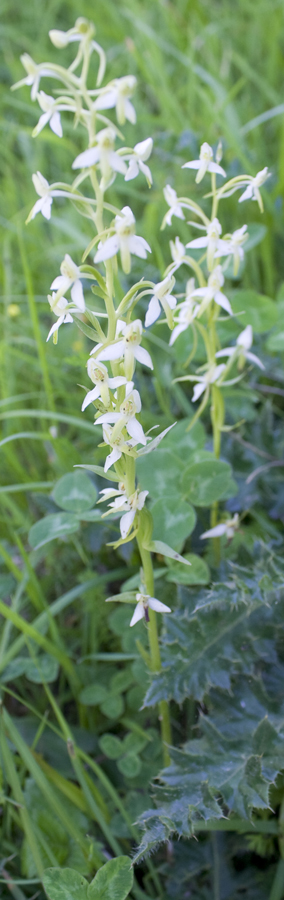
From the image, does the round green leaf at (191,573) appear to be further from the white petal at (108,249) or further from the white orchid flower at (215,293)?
the white petal at (108,249)

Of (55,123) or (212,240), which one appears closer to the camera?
(55,123)

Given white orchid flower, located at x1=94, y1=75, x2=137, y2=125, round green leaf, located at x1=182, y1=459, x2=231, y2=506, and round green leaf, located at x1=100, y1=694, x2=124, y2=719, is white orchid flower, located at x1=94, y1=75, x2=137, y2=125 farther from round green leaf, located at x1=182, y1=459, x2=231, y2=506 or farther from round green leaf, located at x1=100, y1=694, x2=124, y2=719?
round green leaf, located at x1=100, y1=694, x2=124, y2=719

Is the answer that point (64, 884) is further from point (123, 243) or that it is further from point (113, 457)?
point (123, 243)

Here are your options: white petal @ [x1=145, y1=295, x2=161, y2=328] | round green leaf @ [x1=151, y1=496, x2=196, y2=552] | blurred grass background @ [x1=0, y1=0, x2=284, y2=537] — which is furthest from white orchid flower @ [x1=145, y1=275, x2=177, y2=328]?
blurred grass background @ [x1=0, y1=0, x2=284, y2=537]

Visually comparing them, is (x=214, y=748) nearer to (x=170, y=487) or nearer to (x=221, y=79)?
(x=170, y=487)

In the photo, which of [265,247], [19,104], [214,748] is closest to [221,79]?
[19,104]

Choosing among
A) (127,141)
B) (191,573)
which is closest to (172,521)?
(191,573)
